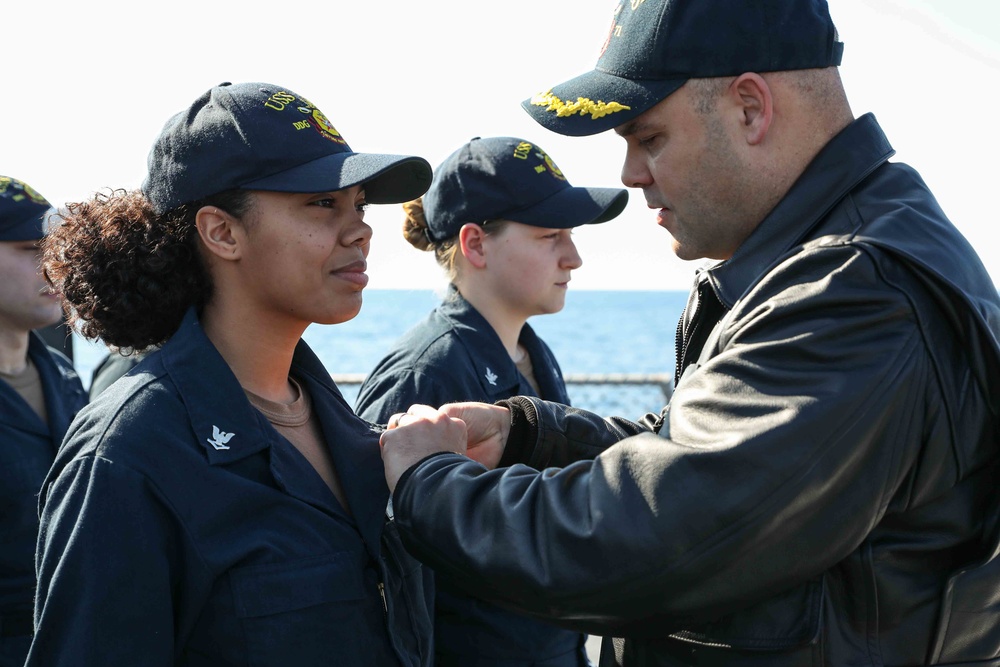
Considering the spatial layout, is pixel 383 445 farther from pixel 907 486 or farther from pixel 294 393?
pixel 907 486

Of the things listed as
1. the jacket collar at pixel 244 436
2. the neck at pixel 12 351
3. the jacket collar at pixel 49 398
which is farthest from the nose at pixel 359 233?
the neck at pixel 12 351

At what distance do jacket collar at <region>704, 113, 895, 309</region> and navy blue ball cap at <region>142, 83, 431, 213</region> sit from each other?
80 centimetres

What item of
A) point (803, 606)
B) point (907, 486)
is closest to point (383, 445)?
point (803, 606)

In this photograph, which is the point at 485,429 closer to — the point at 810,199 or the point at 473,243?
the point at 810,199

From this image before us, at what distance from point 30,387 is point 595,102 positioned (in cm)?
293

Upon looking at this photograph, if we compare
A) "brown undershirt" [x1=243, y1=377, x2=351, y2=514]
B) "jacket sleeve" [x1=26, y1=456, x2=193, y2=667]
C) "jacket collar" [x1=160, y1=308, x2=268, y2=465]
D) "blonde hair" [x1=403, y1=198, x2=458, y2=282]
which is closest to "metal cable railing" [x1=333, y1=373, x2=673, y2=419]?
"blonde hair" [x1=403, y1=198, x2=458, y2=282]

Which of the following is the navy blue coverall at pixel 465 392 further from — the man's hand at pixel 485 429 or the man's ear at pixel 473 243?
the man's hand at pixel 485 429

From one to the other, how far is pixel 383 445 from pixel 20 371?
250 centimetres

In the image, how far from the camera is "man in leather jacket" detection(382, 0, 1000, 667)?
5.46 feet

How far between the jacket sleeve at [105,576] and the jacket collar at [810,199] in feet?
4.14

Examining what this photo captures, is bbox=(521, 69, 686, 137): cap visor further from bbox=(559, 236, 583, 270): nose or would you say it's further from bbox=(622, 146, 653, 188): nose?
bbox=(559, 236, 583, 270): nose

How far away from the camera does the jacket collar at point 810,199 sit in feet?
6.39

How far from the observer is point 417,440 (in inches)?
83.6

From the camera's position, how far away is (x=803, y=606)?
1.77 m
